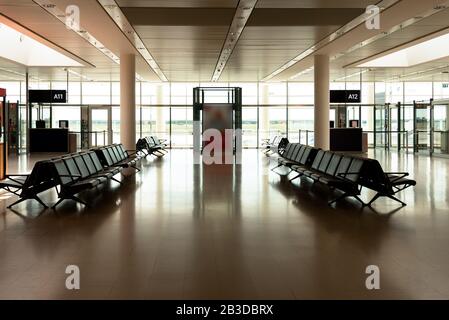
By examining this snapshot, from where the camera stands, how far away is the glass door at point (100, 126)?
2839 centimetres

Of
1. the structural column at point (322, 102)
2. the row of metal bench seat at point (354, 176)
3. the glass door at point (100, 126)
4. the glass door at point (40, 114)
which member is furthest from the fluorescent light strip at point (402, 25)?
the glass door at point (40, 114)

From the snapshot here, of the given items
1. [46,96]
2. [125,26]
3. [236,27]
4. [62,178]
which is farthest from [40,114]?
[62,178]

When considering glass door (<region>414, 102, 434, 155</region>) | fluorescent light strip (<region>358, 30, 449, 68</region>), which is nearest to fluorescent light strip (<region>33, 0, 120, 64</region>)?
fluorescent light strip (<region>358, 30, 449, 68</region>)

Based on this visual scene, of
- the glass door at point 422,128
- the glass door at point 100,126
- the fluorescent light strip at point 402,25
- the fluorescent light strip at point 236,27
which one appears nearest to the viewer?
the fluorescent light strip at point 236,27

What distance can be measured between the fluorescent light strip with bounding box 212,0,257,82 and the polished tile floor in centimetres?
366

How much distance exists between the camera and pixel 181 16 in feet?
36.3

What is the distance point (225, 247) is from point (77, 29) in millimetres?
9049

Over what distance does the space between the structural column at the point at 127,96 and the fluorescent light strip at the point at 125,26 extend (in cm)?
58

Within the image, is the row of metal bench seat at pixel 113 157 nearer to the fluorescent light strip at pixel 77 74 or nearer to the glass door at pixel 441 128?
the fluorescent light strip at pixel 77 74

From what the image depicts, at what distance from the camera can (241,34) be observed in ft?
43.3

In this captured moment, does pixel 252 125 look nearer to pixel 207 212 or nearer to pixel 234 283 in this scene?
pixel 207 212

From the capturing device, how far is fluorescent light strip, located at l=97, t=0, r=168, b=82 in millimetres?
10070

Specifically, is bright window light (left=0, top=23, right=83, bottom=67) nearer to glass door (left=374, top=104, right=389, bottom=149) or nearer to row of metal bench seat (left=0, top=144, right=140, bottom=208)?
row of metal bench seat (left=0, top=144, right=140, bottom=208)

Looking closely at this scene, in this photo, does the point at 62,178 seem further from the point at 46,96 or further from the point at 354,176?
the point at 46,96
